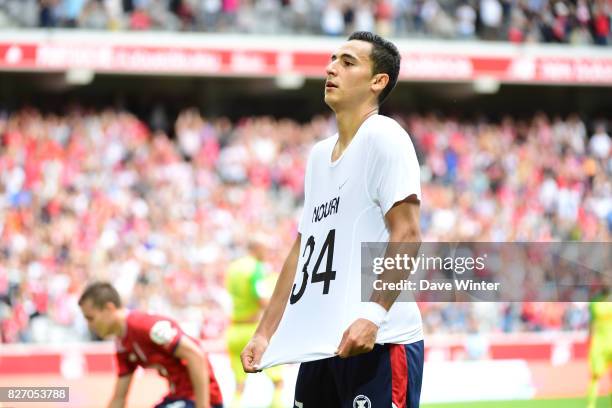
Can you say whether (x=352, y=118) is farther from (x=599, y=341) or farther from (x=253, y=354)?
(x=599, y=341)

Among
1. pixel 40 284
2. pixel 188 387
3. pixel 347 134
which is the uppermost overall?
pixel 40 284

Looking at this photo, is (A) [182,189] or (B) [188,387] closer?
(B) [188,387]

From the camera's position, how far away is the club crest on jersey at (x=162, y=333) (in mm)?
6629

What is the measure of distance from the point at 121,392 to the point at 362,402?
297 centimetres

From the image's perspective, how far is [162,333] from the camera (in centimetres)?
664

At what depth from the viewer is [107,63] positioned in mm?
22938

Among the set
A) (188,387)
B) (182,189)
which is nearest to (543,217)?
(182,189)

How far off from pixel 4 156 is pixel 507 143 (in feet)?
35.2

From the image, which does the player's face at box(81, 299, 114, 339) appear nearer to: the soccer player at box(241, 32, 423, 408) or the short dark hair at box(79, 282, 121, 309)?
the short dark hair at box(79, 282, 121, 309)

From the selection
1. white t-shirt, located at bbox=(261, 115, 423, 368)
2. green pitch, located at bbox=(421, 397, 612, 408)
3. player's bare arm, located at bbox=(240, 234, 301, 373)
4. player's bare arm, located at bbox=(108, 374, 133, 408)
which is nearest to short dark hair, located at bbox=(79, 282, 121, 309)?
player's bare arm, located at bbox=(108, 374, 133, 408)

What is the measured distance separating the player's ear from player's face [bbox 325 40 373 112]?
0.02 metres

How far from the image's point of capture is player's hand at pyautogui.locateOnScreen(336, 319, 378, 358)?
407 centimetres

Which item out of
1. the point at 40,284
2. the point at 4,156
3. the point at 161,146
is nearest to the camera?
the point at 40,284

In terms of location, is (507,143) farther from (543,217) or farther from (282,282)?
(282,282)
